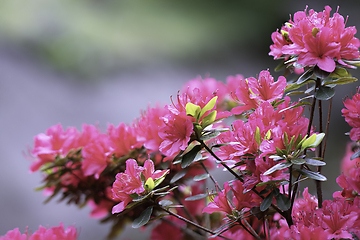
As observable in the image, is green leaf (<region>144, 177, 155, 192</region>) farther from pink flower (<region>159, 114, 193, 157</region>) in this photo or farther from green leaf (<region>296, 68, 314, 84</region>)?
green leaf (<region>296, 68, 314, 84</region>)

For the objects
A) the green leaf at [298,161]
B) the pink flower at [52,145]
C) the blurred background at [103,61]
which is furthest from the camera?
the blurred background at [103,61]

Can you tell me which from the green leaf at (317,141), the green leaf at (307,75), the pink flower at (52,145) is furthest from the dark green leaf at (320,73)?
the pink flower at (52,145)

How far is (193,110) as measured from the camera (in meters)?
0.62

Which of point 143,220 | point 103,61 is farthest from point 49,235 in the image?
point 103,61

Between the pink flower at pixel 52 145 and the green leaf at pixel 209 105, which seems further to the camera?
the pink flower at pixel 52 145

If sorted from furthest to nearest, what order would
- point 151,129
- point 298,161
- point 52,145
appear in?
point 52,145, point 151,129, point 298,161

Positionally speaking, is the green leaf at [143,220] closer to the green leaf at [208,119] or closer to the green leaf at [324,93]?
the green leaf at [208,119]

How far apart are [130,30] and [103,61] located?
0.38 metres

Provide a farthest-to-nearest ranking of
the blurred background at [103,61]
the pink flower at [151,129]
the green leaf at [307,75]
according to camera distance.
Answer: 1. the blurred background at [103,61]
2. the pink flower at [151,129]
3. the green leaf at [307,75]

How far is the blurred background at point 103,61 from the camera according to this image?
239cm

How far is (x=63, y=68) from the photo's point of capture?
268 cm

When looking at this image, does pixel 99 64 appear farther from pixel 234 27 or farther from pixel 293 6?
pixel 293 6

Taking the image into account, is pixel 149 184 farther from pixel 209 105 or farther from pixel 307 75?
pixel 307 75

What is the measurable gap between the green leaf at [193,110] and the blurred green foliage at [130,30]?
2252 millimetres
